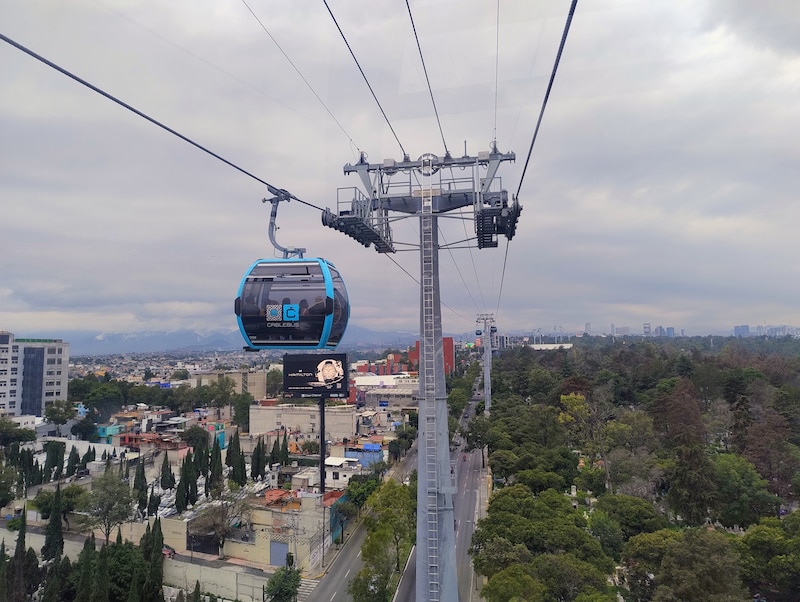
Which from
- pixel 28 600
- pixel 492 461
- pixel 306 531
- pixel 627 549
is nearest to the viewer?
pixel 627 549

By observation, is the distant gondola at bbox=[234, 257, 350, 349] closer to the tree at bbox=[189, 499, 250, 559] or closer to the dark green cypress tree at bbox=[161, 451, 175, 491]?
the tree at bbox=[189, 499, 250, 559]

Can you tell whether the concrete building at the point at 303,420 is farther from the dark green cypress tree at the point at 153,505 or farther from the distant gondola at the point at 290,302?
the distant gondola at the point at 290,302

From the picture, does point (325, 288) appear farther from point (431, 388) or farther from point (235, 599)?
point (235, 599)

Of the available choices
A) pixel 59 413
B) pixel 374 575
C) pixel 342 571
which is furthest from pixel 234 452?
pixel 59 413

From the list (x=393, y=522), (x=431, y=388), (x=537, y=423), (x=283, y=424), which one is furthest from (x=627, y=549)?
(x=283, y=424)

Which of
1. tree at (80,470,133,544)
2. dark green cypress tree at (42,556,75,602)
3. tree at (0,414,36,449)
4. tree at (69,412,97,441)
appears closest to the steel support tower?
dark green cypress tree at (42,556,75,602)

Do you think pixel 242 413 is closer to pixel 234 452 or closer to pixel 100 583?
pixel 234 452
